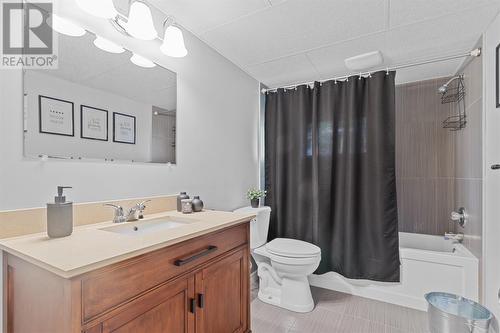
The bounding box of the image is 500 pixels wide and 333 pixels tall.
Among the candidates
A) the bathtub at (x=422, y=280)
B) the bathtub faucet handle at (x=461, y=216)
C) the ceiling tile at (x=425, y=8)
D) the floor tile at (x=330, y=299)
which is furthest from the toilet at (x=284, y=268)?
the ceiling tile at (x=425, y=8)

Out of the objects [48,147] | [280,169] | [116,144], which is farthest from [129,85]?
[280,169]

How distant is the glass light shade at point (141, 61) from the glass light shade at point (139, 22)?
0.14 metres

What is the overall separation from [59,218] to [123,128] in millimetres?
600

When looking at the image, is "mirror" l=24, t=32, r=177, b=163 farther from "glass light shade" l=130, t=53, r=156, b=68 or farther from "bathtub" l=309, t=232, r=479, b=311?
"bathtub" l=309, t=232, r=479, b=311

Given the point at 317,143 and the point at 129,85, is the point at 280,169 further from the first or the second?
the point at 129,85

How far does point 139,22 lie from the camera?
132 cm

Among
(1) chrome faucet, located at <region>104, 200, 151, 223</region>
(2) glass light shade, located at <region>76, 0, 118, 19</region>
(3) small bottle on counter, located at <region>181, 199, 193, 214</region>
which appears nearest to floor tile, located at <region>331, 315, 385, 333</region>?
(3) small bottle on counter, located at <region>181, 199, 193, 214</region>

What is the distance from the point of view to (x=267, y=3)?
154 centimetres

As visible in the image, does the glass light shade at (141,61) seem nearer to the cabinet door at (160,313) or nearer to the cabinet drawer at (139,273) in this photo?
the cabinet drawer at (139,273)

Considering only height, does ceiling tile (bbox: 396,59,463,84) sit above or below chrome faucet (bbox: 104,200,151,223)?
above

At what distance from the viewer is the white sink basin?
1.21 meters

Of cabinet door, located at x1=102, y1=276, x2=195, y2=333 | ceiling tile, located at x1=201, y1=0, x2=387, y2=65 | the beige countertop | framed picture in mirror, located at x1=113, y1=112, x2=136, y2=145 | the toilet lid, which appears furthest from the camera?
the toilet lid

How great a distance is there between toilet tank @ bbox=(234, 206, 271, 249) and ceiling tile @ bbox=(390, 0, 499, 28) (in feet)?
5.82

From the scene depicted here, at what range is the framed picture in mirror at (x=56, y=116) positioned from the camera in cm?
107
